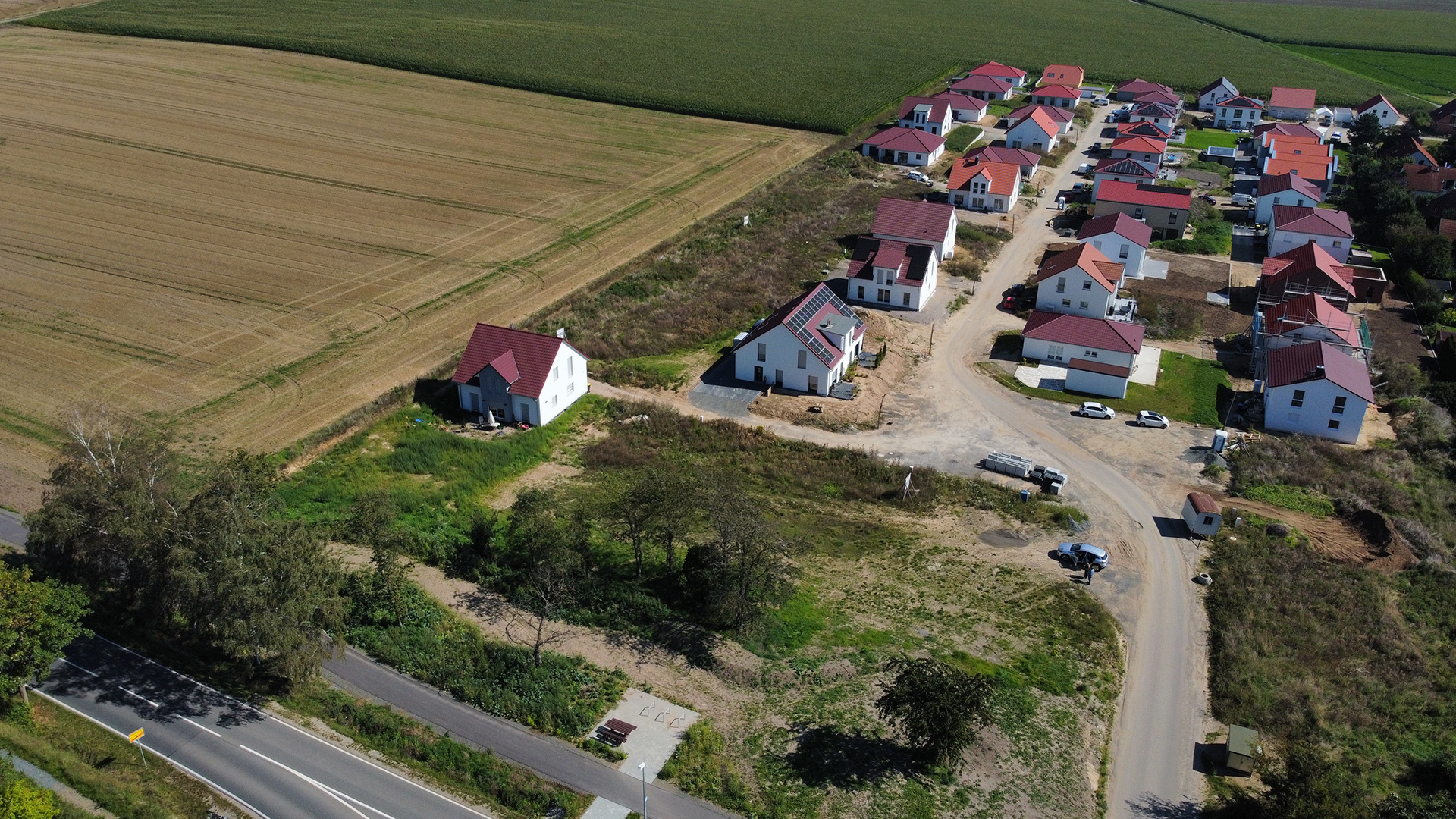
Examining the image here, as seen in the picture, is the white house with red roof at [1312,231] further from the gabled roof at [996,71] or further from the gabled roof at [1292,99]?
the gabled roof at [996,71]

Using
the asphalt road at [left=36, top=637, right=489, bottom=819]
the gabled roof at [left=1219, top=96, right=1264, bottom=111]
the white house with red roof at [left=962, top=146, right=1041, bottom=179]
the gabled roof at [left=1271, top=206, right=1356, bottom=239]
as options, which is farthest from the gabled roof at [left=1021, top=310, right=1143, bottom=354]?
the gabled roof at [left=1219, top=96, right=1264, bottom=111]

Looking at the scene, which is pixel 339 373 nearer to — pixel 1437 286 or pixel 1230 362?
pixel 1230 362

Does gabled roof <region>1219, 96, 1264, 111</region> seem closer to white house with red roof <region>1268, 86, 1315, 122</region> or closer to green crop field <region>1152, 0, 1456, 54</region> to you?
white house with red roof <region>1268, 86, 1315, 122</region>

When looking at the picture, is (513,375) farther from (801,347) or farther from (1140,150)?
(1140,150)

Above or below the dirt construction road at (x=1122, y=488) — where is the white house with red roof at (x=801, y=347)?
above

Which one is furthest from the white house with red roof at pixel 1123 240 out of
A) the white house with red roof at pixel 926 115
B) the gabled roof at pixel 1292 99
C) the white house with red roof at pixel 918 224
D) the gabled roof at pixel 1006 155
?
the gabled roof at pixel 1292 99

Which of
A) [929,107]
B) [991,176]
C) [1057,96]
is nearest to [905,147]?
[929,107]
